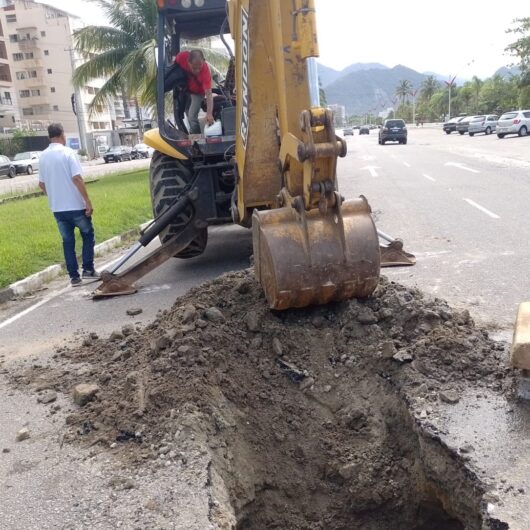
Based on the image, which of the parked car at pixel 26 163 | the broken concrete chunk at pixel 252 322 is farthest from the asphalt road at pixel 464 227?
the parked car at pixel 26 163

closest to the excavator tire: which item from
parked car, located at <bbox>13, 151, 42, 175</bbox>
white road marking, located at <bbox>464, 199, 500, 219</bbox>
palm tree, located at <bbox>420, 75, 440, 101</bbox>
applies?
white road marking, located at <bbox>464, 199, 500, 219</bbox>

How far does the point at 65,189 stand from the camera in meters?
7.68

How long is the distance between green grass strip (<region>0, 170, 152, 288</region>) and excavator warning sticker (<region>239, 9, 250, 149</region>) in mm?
4665

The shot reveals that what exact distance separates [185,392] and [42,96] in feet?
273

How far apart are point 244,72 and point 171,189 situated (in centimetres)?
297

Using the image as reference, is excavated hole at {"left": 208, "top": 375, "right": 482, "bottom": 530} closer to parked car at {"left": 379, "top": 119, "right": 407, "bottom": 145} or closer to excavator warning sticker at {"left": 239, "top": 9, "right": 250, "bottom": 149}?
excavator warning sticker at {"left": 239, "top": 9, "right": 250, "bottom": 149}

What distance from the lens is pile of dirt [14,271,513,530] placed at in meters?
3.40

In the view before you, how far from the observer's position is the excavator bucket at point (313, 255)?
3988 mm

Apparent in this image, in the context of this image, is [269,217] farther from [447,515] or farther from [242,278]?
[447,515]

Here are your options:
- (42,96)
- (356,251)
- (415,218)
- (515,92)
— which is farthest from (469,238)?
(42,96)

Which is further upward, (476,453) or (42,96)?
(42,96)

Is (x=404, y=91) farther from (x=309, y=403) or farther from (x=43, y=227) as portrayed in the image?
(x=309, y=403)

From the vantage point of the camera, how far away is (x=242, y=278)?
17.3 feet

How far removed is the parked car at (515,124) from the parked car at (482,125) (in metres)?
7.90
